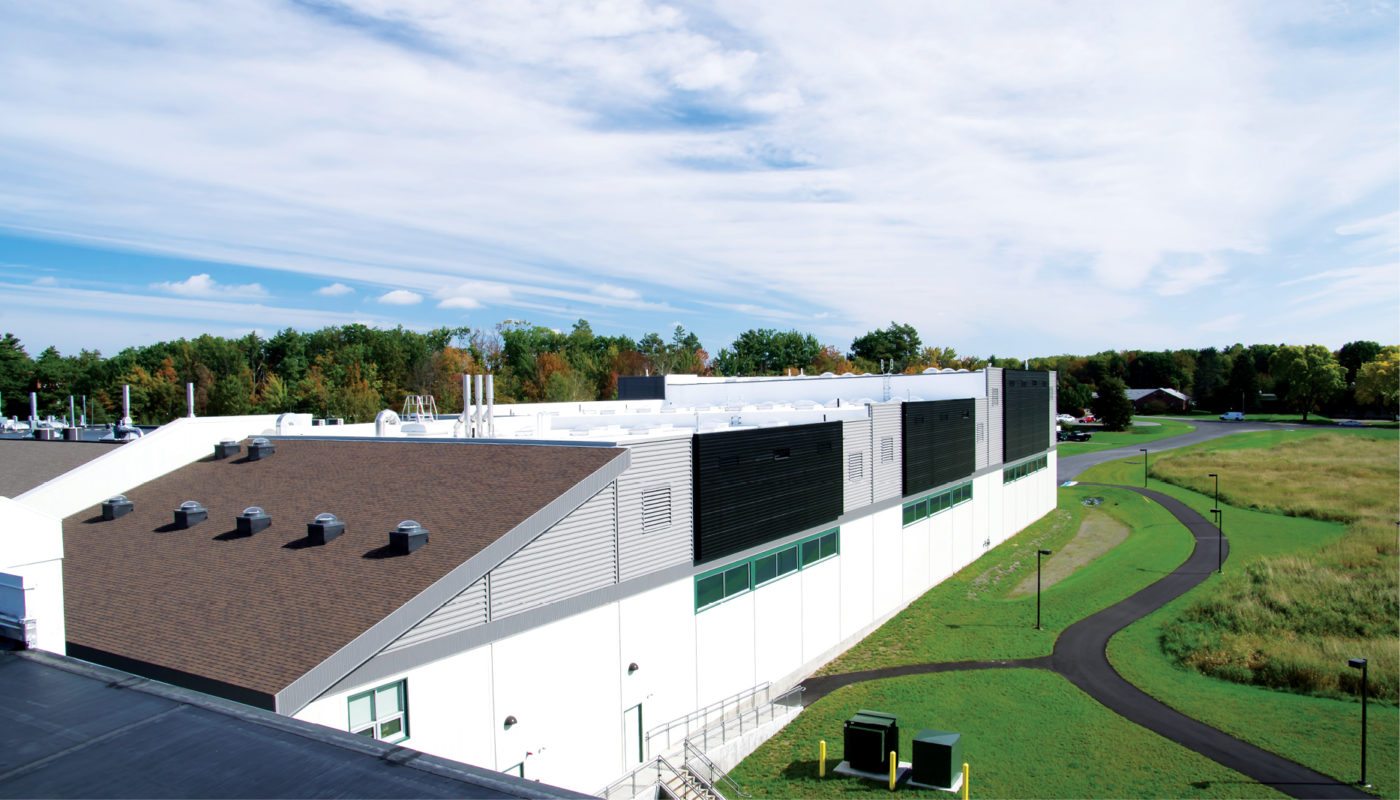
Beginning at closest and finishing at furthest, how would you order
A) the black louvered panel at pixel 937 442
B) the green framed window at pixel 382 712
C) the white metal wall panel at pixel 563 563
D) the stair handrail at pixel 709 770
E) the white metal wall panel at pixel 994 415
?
the green framed window at pixel 382 712 → the white metal wall panel at pixel 563 563 → the stair handrail at pixel 709 770 → the black louvered panel at pixel 937 442 → the white metal wall panel at pixel 994 415

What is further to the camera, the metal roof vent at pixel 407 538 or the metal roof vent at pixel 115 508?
the metal roof vent at pixel 115 508

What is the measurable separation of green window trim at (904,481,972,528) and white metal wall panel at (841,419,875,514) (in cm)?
535

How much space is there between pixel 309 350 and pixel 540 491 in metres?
100.0

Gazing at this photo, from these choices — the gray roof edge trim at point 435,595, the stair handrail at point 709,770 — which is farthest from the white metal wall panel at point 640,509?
the stair handrail at point 709,770

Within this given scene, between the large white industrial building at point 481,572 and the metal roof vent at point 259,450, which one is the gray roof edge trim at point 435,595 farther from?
the metal roof vent at point 259,450

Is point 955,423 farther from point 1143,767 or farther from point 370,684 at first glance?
point 370,684

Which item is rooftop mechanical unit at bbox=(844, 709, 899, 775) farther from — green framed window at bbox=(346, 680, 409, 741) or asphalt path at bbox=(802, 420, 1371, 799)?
green framed window at bbox=(346, 680, 409, 741)

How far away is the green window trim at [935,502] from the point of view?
40278mm

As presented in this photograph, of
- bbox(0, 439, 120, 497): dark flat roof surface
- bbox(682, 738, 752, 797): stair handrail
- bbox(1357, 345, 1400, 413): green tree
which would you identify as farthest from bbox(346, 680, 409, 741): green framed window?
bbox(1357, 345, 1400, 413): green tree

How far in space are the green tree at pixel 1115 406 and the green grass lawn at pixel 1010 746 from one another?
118920 mm

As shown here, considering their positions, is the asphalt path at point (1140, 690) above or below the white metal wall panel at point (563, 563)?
below

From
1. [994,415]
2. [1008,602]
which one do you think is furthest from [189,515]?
[994,415]

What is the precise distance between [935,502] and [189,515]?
3339cm

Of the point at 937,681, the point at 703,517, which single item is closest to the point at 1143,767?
the point at 937,681
